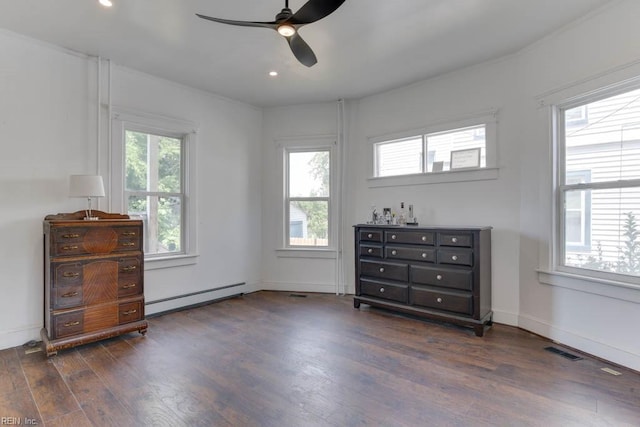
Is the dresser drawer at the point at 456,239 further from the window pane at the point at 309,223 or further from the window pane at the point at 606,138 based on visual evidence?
the window pane at the point at 309,223

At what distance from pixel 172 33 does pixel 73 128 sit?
1.42 metres

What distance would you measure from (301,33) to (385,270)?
2.63 metres

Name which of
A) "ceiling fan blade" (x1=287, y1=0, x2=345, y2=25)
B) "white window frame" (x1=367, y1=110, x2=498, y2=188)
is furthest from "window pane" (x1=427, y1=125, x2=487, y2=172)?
"ceiling fan blade" (x1=287, y1=0, x2=345, y2=25)

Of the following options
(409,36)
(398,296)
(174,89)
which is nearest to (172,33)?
(174,89)

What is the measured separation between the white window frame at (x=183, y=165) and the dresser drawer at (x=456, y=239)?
119 inches

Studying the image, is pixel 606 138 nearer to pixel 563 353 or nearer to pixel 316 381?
pixel 563 353

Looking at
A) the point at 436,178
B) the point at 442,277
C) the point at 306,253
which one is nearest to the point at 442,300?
the point at 442,277

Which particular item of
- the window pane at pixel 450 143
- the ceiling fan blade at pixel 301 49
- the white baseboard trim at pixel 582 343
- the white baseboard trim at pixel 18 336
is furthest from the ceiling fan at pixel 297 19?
the white baseboard trim at pixel 582 343

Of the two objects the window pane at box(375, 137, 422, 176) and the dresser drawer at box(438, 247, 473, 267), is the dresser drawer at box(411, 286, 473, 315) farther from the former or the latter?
the window pane at box(375, 137, 422, 176)

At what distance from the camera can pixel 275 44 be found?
10.3ft

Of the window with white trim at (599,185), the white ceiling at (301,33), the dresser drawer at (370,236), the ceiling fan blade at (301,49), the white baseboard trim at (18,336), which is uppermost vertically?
the white ceiling at (301,33)

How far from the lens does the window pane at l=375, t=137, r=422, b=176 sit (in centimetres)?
417

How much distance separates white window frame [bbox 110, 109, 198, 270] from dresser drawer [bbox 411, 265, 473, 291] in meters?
2.77

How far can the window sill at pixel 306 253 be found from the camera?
4816 millimetres
